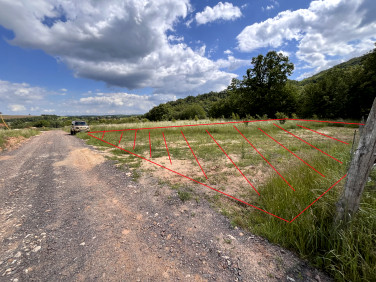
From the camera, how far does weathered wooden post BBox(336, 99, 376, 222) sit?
191 cm

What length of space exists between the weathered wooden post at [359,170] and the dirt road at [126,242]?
965 mm

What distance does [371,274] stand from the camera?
1.72m

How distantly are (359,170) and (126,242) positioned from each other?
11.6 feet

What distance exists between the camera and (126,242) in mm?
2531

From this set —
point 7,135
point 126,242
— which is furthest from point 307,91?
point 7,135

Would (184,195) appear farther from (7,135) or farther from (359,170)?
(7,135)

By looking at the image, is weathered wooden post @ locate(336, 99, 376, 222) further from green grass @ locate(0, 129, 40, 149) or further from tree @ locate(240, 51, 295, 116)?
tree @ locate(240, 51, 295, 116)

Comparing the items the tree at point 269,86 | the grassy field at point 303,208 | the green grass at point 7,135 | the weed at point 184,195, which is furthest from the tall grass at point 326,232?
the tree at point 269,86

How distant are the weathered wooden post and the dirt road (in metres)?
0.97

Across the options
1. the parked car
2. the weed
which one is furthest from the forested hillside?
the weed

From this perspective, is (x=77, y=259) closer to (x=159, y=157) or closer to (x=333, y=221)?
(x=333, y=221)

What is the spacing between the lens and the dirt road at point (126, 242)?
202 centimetres

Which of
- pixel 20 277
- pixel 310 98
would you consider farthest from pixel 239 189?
pixel 310 98

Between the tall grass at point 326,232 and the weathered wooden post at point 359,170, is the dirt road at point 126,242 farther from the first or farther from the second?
the weathered wooden post at point 359,170
